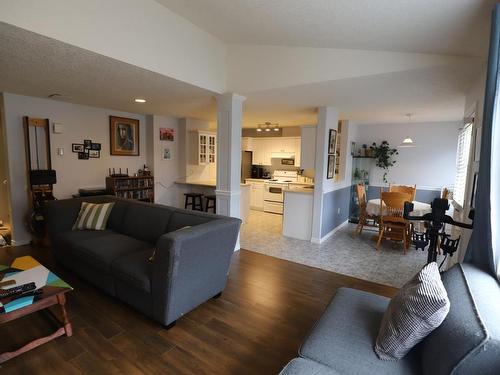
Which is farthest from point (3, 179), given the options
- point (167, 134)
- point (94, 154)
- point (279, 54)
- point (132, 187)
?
point (279, 54)

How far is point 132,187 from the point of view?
217 inches

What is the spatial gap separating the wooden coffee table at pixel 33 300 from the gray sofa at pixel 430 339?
185cm

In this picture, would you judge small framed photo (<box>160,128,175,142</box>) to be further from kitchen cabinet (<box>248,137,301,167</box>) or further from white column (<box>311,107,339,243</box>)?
white column (<box>311,107,339,243</box>)

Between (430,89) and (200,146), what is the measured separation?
4538mm

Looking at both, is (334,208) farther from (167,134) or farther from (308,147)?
(167,134)

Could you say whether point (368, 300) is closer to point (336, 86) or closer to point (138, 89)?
point (336, 86)

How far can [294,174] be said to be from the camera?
7.48m

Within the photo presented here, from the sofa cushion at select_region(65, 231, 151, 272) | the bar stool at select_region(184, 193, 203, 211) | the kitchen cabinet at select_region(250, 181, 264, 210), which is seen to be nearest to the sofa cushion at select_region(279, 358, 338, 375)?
the sofa cushion at select_region(65, 231, 151, 272)

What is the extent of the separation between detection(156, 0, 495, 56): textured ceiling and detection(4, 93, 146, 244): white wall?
3008mm

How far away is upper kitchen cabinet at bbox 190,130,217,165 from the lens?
6293mm

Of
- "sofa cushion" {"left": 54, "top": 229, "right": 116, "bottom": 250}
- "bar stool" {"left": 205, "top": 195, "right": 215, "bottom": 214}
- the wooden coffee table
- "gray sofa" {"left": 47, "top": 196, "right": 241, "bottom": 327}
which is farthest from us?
"bar stool" {"left": 205, "top": 195, "right": 215, "bottom": 214}

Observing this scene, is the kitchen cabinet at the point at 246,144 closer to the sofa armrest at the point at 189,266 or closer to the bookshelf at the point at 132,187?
the bookshelf at the point at 132,187

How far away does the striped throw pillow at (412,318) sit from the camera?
1.22m

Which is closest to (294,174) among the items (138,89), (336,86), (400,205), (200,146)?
(200,146)
